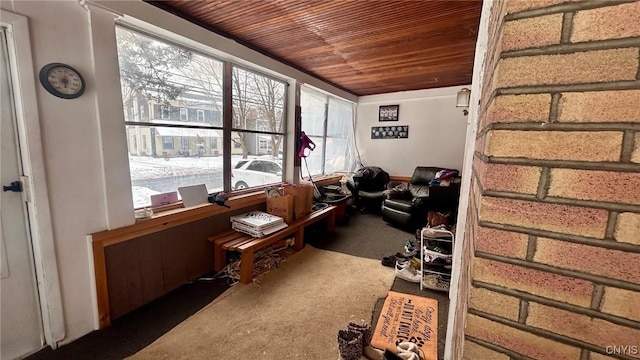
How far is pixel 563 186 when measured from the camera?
582 millimetres

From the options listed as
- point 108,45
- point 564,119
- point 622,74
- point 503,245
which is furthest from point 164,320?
point 622,74

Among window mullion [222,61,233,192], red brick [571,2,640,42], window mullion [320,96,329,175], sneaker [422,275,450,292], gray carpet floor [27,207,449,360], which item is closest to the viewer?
red brick [571,2,640,42]

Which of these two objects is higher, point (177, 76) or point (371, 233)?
point (177, 76)

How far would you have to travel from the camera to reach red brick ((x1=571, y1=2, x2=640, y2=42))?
50 cm

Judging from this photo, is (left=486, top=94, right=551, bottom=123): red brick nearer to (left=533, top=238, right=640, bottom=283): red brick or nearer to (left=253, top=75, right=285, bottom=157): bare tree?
(left=533, top=238, right=640, bottom=283): red brick

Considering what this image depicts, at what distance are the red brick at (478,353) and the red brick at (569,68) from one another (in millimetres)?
705

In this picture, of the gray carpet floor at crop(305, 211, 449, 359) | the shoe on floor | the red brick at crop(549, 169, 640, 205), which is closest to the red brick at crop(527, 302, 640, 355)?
the red brick at crop(549, 169, 640, 205)

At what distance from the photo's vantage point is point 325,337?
1.73 meters

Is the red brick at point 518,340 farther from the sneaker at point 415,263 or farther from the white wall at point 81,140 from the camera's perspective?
the white wall at point 81,140

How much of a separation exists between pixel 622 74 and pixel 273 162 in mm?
3253

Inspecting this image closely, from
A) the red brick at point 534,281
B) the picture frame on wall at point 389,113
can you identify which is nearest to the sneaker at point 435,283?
the red brick at point 534,281

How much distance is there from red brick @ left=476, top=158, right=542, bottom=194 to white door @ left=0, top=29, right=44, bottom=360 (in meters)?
2.34

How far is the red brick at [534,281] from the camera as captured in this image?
587 millimetres

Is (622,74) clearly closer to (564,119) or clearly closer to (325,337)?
(564,119)
